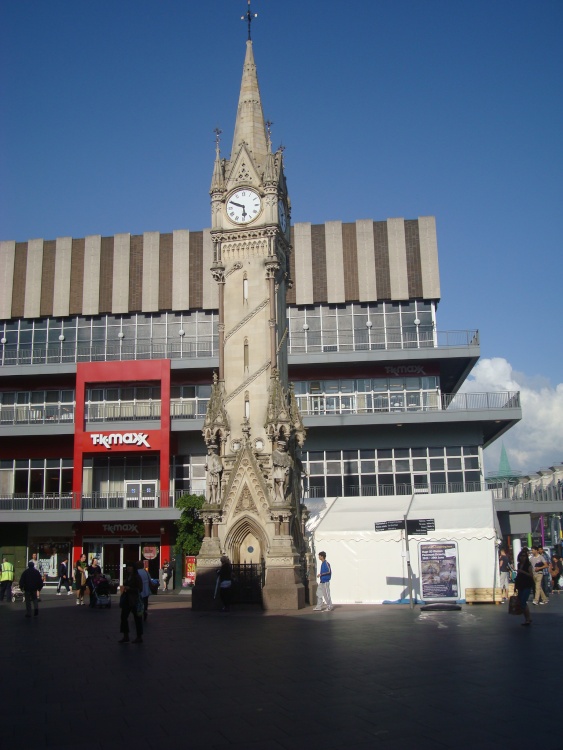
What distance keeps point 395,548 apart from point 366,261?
2540cm

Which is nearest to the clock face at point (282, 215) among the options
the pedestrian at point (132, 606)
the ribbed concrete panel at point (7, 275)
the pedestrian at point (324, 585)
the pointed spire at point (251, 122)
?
the pointed spire at point (251, 122)

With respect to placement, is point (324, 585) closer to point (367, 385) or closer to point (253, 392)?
point (253, 392)

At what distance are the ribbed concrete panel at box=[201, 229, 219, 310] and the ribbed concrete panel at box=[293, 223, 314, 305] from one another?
504 cm

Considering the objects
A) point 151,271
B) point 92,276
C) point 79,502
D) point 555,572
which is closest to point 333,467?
point 79,502

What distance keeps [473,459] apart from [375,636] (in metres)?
30.1

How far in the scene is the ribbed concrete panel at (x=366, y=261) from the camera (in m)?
47.0

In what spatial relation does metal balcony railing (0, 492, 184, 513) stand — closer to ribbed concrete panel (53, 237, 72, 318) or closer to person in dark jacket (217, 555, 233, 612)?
ribbed concrete panel (53, 237, 72, 318)

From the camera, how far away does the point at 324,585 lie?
74.3 feet

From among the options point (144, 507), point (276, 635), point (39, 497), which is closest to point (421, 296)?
point (144, 507)

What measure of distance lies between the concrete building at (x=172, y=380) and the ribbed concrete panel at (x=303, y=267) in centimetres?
9

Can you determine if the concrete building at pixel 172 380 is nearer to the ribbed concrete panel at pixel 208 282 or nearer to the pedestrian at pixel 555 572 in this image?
the ribbed concrete panel at pixel 208 282

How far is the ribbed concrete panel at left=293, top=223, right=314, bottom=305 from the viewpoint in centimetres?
4728

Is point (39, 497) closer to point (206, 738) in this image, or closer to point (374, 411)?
point (374, 411)

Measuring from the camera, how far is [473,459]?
4459cm
